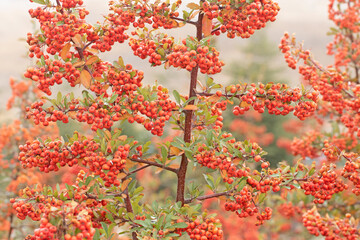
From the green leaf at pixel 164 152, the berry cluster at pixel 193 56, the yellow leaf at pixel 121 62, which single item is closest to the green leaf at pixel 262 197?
the green leaf at pixel 164 152

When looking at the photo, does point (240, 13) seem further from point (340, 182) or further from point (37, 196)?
point (37, 196)

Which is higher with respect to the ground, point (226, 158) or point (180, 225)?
point (226, 158)

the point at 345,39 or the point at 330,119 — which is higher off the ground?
the point at 345,39

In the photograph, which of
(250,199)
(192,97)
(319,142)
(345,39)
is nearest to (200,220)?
(250,199)

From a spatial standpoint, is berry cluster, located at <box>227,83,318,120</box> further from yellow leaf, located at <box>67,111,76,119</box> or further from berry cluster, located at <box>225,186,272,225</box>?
yellow leaf, located at <box>67,111,76,119</box>

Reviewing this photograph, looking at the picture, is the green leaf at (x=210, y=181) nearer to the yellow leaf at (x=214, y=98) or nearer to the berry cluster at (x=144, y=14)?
the yellow leaf at (x=214, y=98)

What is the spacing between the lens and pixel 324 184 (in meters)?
2.98

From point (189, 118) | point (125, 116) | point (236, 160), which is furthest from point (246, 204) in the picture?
point (125, 116)

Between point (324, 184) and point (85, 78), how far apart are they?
1849mm

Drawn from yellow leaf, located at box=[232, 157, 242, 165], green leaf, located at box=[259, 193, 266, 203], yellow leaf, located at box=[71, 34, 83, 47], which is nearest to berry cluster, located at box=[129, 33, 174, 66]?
yellow leaf, located at box=[71, 34, 83, 47]

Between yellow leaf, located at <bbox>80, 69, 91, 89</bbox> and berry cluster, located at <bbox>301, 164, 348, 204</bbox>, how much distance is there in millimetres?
1699

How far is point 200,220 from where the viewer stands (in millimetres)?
2881

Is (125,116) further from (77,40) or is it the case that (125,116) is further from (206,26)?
(206,26)

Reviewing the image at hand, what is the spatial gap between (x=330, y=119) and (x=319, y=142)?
458 mm
